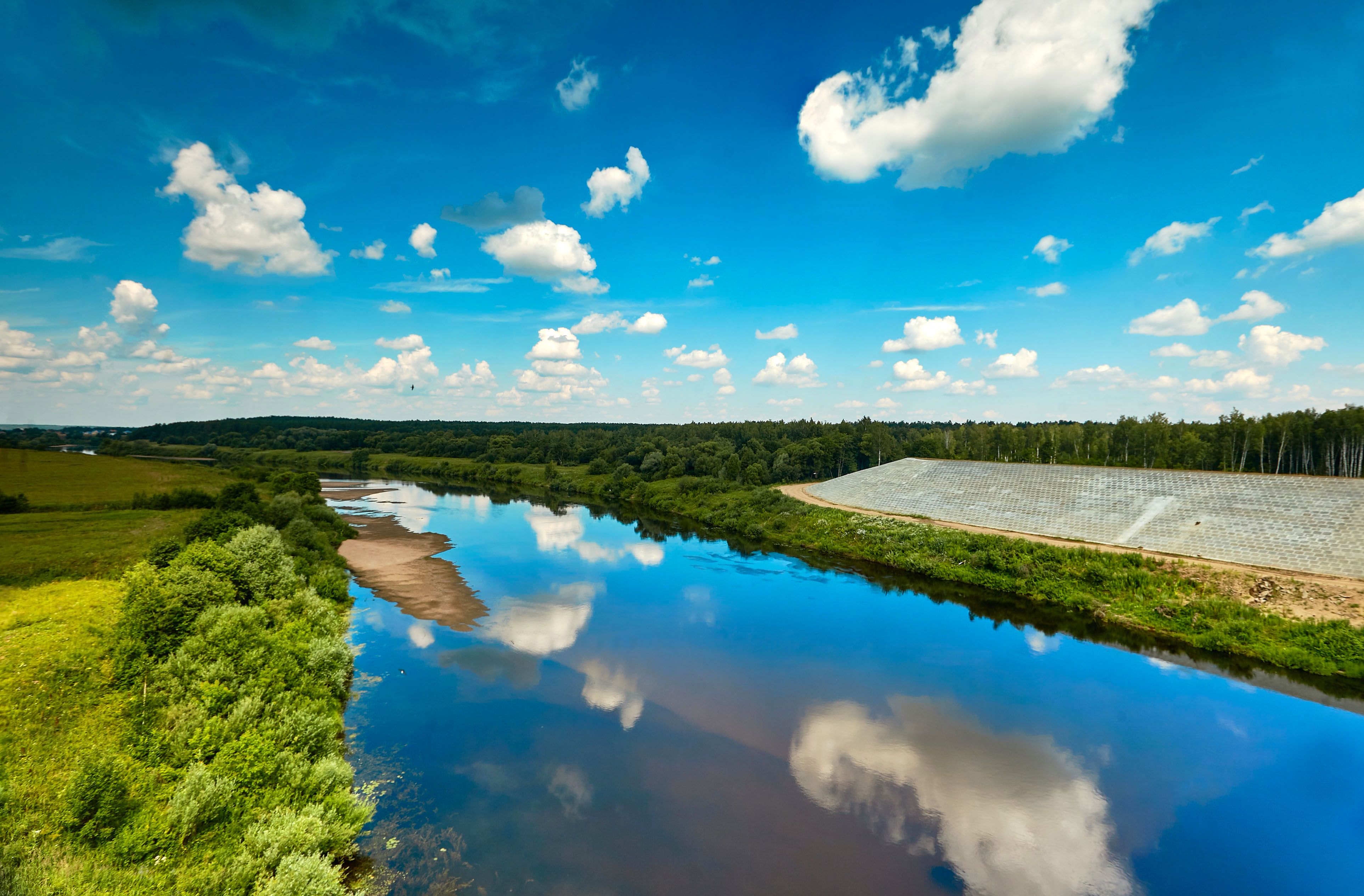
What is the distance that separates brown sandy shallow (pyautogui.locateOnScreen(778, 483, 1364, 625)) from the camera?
29.4m

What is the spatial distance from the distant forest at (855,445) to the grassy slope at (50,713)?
77746 millimetres

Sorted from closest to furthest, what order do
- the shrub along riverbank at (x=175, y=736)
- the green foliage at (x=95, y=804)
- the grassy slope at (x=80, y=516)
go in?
the shrub along riverbank at (x=175, y=736) < the green foliage at (x=95, y=804) < the grassy slope at (x=80, y=516)

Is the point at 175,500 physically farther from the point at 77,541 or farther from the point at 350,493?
the point at 350,493

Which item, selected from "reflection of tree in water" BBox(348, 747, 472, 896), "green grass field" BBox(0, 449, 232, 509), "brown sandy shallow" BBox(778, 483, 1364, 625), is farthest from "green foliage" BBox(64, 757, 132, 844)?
"brown sandy shallow" BBox(778, 483, 1364, 625)

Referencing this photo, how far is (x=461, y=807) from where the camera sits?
55.6 ft

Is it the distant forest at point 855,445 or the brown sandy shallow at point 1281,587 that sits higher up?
the distant forest at point 855,445

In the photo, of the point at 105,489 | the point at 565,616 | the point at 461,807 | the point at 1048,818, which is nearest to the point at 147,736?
the point at 461,807

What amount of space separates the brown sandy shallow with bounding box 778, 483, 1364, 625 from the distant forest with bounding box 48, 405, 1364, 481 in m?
52.5

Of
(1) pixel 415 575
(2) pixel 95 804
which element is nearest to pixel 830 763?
(2) pixel 95 804

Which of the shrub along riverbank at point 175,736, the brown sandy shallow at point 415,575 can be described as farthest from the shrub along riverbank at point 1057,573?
the shrub along riverbank at point 175,736

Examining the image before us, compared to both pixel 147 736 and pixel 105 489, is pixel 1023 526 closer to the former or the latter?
pixel 147 736

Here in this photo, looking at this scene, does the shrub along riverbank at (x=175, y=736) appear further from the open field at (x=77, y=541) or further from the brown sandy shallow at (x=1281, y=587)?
the brown sandy shallow at (x=1281, y=587)

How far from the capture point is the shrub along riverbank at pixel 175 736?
11.1m

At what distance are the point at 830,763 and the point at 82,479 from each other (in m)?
65.0
